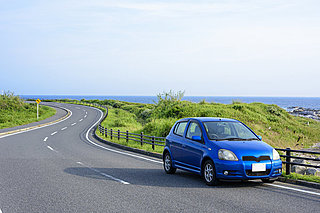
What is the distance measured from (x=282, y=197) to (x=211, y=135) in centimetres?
239

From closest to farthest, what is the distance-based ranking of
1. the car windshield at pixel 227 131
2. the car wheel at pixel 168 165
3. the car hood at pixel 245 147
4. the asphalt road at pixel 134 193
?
the asphalt road at pixel 134 193, the car hood at pixel 245 147, the car windshield at pixel 227 131, the car wheel at pixel 168 165

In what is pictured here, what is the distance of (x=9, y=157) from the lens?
14672 mm

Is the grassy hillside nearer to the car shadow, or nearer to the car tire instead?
the car shadow

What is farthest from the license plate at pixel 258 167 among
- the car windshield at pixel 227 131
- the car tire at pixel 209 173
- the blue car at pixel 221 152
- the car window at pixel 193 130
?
the car window at pixel 193 130

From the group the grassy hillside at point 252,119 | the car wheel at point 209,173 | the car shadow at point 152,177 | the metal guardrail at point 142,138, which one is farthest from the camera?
the grassy hillside at point 252,119

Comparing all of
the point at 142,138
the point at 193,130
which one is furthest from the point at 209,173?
the point at 142,138

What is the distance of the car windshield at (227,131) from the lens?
8.75 metres

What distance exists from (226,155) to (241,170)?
1.58 ft

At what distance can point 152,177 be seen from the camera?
9773 mm

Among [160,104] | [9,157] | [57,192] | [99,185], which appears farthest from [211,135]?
[160,104]

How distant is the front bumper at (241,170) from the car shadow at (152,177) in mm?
613

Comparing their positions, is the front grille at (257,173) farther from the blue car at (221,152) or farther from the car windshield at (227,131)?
the car windshield at (227,131)

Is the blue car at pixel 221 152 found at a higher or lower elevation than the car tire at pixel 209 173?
higher

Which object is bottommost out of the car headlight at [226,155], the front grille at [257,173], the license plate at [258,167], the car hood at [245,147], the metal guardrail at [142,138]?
the metal guardrail at [142,138]
